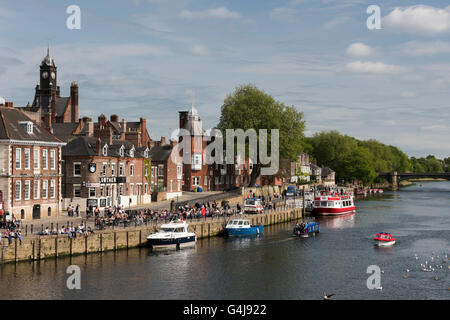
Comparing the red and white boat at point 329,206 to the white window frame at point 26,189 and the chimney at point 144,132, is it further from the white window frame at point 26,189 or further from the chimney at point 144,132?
the white window frame at point 26,189

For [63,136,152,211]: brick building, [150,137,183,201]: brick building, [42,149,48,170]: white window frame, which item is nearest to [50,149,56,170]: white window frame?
[42,149,48,170]: white window frame

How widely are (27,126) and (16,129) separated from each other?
5.57 feet

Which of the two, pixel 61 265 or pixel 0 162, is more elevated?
pixel 0 162

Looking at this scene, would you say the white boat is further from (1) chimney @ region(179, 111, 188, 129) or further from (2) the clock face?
(1) chimney @ region(179, 111, 188, 129)

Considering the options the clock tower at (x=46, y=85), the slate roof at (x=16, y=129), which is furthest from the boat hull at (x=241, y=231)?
the clock tower at (x=46, y=85)

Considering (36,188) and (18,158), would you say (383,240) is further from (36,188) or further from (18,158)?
(18,158)

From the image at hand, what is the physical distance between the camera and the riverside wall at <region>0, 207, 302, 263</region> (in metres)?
46.1

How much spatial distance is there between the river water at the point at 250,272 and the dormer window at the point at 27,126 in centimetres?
1853

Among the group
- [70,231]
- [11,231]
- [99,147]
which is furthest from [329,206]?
[11,231]

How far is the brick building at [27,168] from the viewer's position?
5641 centimetres
